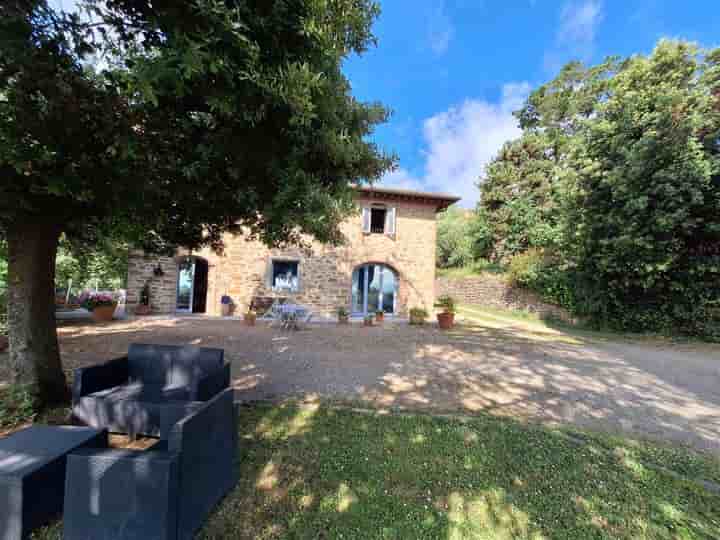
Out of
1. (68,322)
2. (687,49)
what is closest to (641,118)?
(687,49)

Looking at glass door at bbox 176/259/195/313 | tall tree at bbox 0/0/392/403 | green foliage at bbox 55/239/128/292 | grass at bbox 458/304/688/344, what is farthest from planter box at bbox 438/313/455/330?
green foliage at bbox 55/239/128/292

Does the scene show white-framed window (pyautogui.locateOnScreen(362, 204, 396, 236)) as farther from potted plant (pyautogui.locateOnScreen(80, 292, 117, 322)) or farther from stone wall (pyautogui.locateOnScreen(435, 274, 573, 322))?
potted plant (pyautogui.locateOnScreen(80, 292, 117, 322))

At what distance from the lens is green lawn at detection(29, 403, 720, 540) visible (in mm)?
1888

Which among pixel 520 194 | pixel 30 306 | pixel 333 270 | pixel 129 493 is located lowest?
pixel 129 493

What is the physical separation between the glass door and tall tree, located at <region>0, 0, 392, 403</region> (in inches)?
300

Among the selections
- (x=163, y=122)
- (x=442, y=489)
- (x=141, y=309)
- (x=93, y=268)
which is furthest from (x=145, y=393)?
(x=93, y=268)

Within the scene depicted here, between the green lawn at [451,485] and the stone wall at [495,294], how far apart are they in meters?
10.3

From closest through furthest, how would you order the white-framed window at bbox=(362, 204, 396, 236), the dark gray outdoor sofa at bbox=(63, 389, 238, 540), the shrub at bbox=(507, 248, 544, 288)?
the dark gray outdoor sofa at bbox=(63, 389, 238, 540)
the white-framed window at bbox=(362, 204, 396, 236)
the shrub at bbox=(507, 248, 544, 288)

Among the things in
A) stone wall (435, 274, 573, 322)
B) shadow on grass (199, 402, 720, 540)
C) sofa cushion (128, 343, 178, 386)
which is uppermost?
stone wall (435, 274, 573, 322)

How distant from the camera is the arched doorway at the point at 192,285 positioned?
10.5 metres

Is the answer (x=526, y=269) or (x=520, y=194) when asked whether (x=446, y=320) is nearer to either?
(x=526, y=269)

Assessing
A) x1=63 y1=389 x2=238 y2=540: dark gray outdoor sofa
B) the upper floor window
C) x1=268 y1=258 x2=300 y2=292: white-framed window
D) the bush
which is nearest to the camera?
x1=63 y1=389 x2=238 y2=540: dark gray outdoor sofa

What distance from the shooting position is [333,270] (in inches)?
431

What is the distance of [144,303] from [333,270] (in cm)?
671
